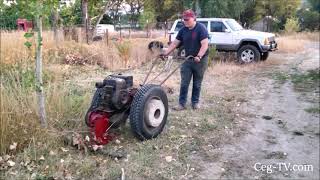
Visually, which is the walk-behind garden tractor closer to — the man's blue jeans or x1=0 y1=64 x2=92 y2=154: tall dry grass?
x1=0 y1=64 x2=92 y2=154: tall dry grass

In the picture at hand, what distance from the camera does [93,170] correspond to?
4469 millimetres

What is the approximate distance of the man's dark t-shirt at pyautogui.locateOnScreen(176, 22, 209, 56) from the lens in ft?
22.7

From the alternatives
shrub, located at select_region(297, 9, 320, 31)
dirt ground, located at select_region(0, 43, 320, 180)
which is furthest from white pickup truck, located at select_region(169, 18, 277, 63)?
shrub, located at select_region(297, 9, 320, 31)

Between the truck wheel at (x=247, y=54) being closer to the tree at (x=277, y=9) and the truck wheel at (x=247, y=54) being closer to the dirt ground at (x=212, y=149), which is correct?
the dirt ground at (x=212, y=149)

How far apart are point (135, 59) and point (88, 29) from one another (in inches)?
150

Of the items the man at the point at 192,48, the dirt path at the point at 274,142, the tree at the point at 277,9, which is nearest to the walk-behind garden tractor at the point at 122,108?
the dirt path at the point at 274,142

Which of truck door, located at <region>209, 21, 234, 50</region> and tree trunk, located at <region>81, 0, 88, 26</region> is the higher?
tree trunk, located at <region>81, 0, 88, 26</region>

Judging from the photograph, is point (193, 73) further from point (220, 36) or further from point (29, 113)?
point (220, 36)

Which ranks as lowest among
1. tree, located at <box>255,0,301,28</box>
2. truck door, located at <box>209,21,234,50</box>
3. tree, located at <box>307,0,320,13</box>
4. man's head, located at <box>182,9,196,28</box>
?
truck door, located at <box>209,21,234,50</box>

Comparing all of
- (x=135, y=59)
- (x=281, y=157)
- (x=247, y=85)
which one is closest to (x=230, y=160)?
(x=281, y=157)

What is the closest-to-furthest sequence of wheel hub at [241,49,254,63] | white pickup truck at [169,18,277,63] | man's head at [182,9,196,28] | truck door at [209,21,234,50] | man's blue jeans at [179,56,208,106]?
1. man's head at [182,9,196,28]
2. man's blue jeans at [179,56,208,106]
3. white pickup truck at [169,18,277,63]
4. wheel hub at [241,49,254,63]
5. truck door at [209,21,234,50]

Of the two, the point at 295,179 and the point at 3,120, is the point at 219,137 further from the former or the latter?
the point at 3,120

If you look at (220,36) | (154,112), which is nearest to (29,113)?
(154,112)

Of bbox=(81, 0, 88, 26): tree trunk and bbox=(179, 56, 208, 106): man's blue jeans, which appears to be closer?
bbox=(179, 56, 208, 106): man's blue jeans
